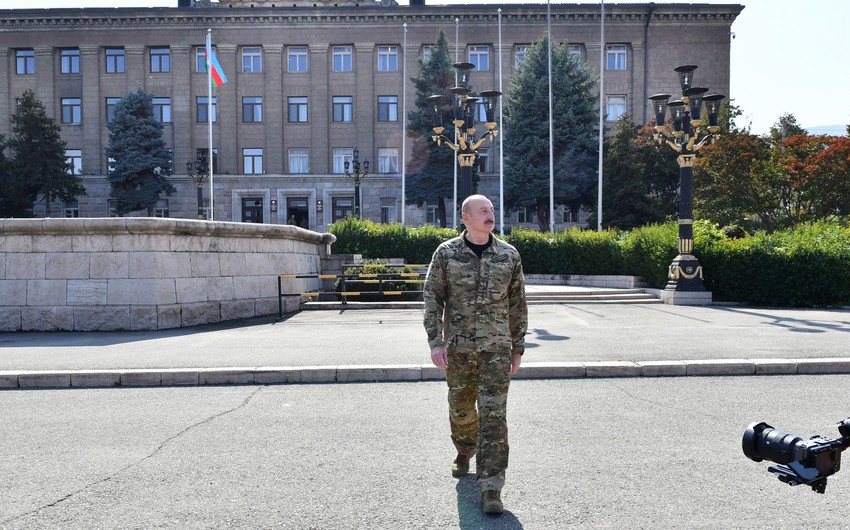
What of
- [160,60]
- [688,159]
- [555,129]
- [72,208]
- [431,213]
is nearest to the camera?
[688,159]

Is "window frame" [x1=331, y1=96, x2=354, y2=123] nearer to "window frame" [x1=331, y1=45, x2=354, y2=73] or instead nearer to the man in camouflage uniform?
"window frame" [x1=331, y1=45, x2=354, y2=73]

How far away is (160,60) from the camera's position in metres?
49.9

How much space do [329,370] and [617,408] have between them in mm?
3574

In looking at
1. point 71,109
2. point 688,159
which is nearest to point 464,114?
point 688,159

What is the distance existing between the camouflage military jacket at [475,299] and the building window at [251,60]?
1949 inches

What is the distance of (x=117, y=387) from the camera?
27.2 ft

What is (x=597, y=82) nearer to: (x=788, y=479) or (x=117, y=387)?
(x=117, y=387)

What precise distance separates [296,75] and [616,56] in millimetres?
24190

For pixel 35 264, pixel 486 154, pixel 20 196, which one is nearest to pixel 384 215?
pixel 486 154

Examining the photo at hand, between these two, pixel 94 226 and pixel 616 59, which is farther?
pixel 616 59

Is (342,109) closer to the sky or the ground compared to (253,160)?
closer to the sky

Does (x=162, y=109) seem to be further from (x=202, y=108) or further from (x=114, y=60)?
(x=114, y=60)

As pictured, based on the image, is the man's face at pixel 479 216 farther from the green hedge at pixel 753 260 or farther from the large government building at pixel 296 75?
the large government building at pixel 296 75

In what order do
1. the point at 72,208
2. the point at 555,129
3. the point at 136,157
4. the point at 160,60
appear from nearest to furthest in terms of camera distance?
the point at 555,129
the point at 136,157
the point at 72,208
the point at 160,60
